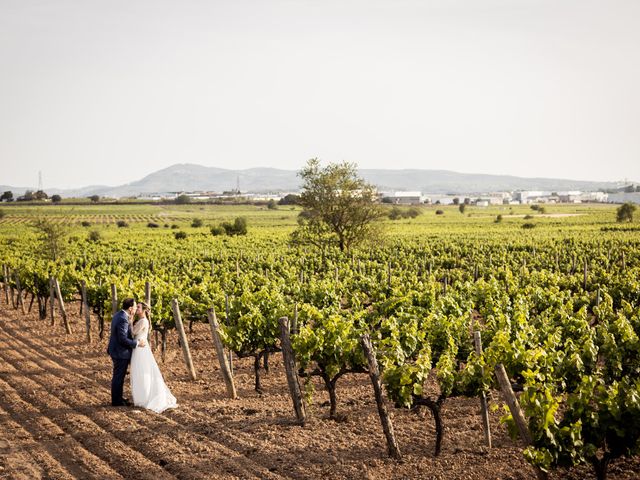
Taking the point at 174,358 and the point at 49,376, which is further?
the point at 174,358

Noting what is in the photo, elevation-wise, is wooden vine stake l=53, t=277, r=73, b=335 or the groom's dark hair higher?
the groom's dark hair

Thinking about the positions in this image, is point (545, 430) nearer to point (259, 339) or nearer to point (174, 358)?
point (259, 339)

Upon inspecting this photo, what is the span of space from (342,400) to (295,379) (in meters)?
1.77

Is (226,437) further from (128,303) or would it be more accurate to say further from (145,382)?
(128,303)

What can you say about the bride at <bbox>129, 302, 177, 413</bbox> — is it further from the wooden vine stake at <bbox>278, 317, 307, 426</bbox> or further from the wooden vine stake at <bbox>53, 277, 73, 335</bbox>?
the wooden vine stake at <bbox>53, 277, 73, 335</bbox>

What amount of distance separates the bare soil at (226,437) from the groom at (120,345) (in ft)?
1.06

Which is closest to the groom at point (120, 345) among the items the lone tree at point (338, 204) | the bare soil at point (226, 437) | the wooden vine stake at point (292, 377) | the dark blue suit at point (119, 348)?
the dark blue suit at point (119, 348)

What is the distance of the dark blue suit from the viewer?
10961 millimetres

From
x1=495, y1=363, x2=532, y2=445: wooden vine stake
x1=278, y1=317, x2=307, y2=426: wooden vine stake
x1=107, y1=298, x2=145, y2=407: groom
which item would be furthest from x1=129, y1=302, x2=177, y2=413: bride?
x1=495, y1=363, x2=532, y2=445: wooden vine stake

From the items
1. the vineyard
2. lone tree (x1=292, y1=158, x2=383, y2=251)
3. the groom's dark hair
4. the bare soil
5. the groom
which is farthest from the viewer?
lone tree (x1=292, y1=158, x2=383, y2=251)

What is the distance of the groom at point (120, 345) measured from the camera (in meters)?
10.9

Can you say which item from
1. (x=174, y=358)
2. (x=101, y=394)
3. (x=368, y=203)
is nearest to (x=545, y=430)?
(x=101, y=394)

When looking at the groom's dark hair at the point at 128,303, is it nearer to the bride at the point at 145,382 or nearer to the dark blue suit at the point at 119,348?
the dark blue suit at the point at 119,348

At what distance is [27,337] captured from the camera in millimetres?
17984
